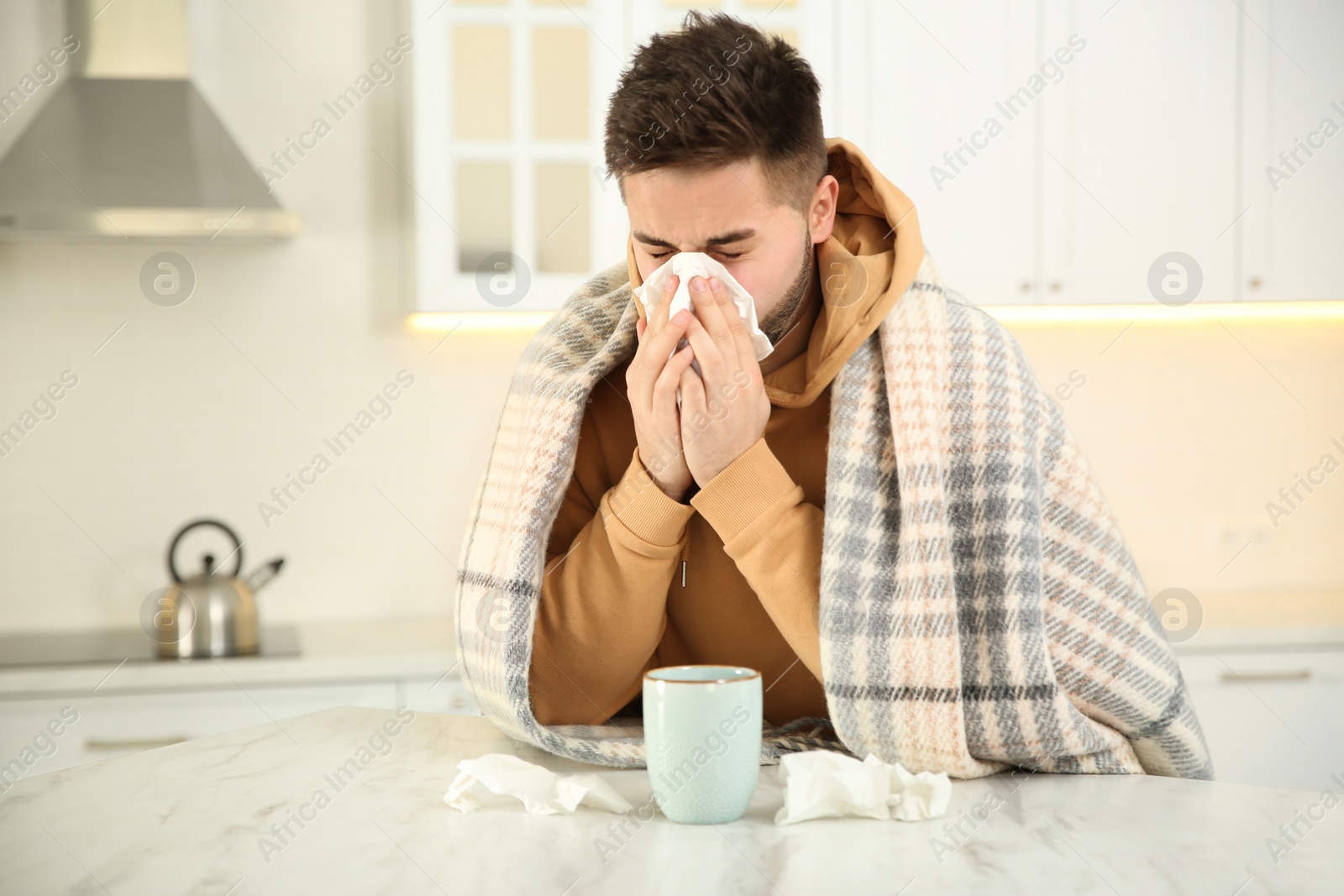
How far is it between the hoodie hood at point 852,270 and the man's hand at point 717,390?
0.08 meters

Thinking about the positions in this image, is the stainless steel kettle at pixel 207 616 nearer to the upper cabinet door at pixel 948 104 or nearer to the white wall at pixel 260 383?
the white wall at pixel 260 383

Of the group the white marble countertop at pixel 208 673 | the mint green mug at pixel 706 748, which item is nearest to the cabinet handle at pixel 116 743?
the white marble countertop at pixel 208 673

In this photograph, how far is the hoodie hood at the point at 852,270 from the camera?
3.55 feet

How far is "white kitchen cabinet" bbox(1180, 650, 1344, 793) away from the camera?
2.30m

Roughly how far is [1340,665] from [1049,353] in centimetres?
Answer: 95

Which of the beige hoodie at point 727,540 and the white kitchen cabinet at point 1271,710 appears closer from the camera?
the beige hoodie at point 727,540

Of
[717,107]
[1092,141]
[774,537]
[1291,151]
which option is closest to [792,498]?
[774,537]

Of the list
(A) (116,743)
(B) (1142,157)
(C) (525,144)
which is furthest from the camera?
(B) (1142,157)

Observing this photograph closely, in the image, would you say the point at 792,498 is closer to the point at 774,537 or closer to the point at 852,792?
the point at 774,537

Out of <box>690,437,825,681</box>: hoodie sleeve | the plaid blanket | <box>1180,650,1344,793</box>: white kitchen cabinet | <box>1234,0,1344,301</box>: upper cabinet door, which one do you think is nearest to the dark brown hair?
the plaid blanket

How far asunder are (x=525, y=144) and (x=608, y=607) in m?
1.57

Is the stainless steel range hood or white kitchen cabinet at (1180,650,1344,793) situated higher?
the stainless steel range hood

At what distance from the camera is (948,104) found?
2.44m

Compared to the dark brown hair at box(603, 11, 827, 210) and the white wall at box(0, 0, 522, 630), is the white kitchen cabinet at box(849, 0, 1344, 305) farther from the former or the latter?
the dark brown hair at box(603, 11, 827, 210)
